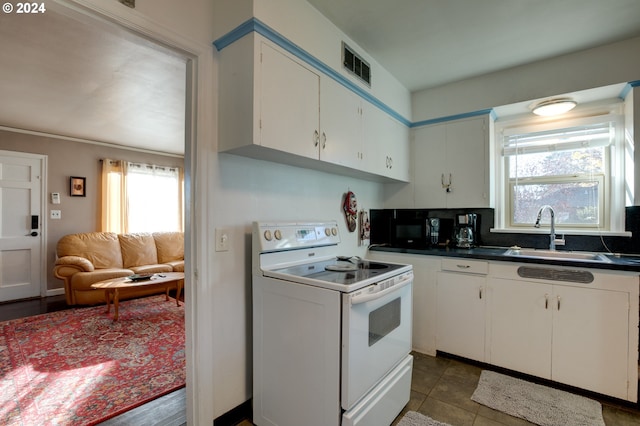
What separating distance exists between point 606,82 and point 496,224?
1367mm

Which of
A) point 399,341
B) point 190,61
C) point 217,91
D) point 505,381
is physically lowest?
point 505,381

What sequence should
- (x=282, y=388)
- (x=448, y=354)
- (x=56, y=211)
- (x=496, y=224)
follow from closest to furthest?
(x=282, y=388) → (x=448, y=354) → (x=496, y=224) → (x=56, y=211)

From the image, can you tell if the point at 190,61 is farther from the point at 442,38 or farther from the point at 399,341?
the point at 399,341

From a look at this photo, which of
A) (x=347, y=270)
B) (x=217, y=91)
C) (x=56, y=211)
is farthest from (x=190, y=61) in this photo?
(x=56, y=211)

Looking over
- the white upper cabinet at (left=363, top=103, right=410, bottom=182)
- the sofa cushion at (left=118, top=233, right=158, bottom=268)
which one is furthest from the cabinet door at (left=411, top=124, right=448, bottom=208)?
the sofa cushion at (left=118, top=233, right=158, bottom=268)

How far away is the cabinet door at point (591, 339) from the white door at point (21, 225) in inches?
253

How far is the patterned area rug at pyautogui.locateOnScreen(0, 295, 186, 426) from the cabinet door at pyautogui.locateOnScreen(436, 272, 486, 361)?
86.1 inches

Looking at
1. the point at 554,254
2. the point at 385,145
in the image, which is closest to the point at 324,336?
the point at 385,145

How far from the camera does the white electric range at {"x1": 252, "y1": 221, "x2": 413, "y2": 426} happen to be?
1.39 metres

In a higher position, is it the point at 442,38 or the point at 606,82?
the point at 442,38

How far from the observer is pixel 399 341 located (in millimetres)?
1817

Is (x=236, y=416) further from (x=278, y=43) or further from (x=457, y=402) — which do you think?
(x=278, y=43)

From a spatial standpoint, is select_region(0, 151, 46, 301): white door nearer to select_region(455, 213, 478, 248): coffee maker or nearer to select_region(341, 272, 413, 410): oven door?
select_region(341, 272, 413, 410): oven door

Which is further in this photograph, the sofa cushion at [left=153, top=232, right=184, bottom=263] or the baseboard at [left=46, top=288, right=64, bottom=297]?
the sofa cushion at [left=153, top=232, right=184, bottom=263]
